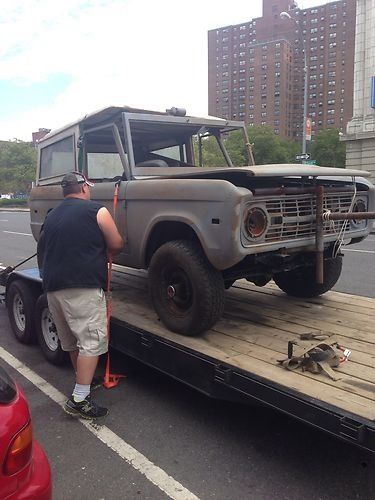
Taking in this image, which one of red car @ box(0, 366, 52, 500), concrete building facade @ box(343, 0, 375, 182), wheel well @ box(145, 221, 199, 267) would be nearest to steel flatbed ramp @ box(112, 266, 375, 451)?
wheel well @ box(145, 221, 199, 267)

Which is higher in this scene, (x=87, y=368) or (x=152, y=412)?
(x=87, y=368)

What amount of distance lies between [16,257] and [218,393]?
1029cm

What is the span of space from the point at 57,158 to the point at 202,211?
3.12m

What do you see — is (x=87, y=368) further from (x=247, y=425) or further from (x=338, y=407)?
(x=338, y=407)

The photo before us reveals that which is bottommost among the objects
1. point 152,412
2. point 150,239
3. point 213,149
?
point 152,412

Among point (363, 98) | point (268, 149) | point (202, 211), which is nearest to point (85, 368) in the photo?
point (202, 211)

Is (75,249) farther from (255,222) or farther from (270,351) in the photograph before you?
(270,351)

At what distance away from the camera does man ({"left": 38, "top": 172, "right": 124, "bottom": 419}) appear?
11.4 ft

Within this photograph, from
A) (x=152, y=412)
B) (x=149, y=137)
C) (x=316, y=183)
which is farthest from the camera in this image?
(x=149, y=137)

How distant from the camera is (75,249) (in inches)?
137

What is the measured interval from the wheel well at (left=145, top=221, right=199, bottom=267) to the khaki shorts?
724 millimetres

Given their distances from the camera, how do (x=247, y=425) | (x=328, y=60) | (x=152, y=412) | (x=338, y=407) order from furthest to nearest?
(x=328, y=60) < (x=152, y=412) < (x=247, y=425) < (x=338, y=407)

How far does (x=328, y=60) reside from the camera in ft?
422

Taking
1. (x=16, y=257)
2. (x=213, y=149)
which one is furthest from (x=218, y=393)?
(x=16, y=257)
